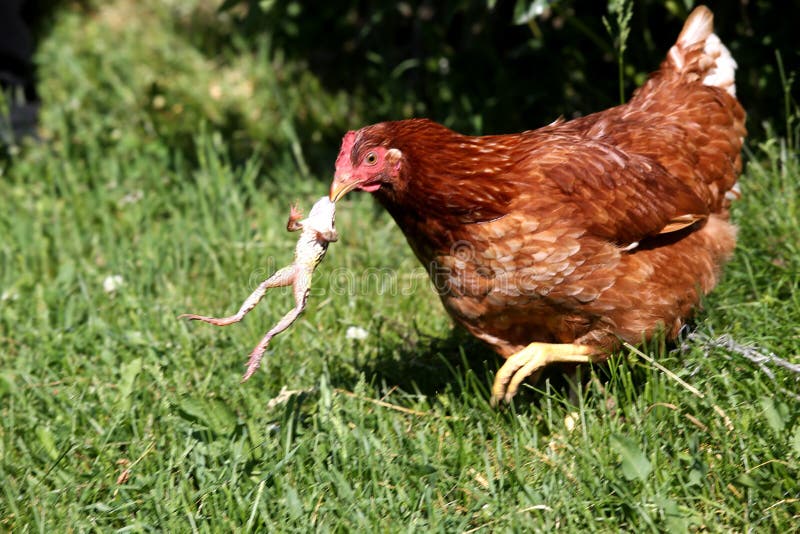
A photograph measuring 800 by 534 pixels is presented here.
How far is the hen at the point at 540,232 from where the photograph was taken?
2.81 m

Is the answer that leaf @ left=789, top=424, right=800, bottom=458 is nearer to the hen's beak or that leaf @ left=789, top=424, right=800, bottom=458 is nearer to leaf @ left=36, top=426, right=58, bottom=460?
the hen's beak

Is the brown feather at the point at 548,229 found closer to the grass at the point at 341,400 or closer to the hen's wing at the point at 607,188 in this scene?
the hen's wing at the point at 607,188

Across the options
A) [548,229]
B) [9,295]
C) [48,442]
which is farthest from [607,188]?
[9,295]

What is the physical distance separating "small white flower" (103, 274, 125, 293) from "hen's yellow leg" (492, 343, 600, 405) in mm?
1828

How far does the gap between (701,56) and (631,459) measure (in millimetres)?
1914

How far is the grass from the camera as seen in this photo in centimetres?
254

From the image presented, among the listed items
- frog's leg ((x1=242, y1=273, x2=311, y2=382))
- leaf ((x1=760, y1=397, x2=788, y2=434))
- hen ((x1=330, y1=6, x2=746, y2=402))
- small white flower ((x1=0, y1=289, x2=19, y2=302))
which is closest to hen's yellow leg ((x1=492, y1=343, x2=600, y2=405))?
hen ((x1=330, y1=6, x2=746, y2=402))

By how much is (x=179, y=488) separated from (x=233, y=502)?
0.18m

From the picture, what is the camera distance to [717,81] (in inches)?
144

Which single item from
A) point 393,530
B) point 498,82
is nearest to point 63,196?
point 498,82

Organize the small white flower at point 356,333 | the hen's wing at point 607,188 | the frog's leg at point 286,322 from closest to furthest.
→ the frog's leg at point 286,322
the hen's wing at point 607,188
the small white flower at point 356,333

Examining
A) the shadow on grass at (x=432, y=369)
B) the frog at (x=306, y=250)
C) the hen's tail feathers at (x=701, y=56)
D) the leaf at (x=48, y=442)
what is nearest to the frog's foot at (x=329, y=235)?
the frog at (x=306, y=250)

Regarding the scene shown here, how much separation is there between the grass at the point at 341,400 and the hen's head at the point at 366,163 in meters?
0.73

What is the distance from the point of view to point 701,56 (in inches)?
143
